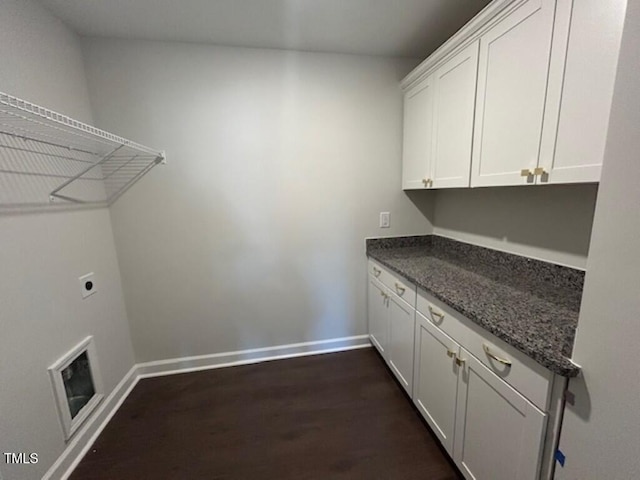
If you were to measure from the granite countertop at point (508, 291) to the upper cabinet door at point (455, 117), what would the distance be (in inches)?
21.5

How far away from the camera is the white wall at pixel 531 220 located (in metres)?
1.24

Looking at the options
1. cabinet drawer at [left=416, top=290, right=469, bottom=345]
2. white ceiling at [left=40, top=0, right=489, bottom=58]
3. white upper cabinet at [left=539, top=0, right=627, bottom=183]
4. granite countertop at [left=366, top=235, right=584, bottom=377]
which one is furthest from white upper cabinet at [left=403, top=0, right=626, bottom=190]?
cabinet drawer at [left=416, top=290, right=469, bottom=345]

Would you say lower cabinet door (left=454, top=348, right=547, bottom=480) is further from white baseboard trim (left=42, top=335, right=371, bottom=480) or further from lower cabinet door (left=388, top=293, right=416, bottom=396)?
white baseboard trim (left=42, top=335, right=371, bottom=480)

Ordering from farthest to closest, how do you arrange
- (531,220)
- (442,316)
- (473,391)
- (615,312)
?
(531,220) < (442,316) < (473,391) < (615,312)

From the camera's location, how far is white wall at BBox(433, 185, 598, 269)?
124 centimetres

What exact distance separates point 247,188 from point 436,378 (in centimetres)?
172

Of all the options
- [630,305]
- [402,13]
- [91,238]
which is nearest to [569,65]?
[630,305]

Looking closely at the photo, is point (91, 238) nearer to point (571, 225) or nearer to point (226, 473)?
point (226, 473)

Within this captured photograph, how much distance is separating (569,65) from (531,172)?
0.38 m

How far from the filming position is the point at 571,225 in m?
1.27

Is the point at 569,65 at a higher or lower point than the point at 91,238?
higher

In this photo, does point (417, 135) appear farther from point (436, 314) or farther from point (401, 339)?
point (401, 339)

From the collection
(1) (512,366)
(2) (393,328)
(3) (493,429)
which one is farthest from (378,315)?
(1) (512,366)

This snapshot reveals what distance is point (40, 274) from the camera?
1294 mm
